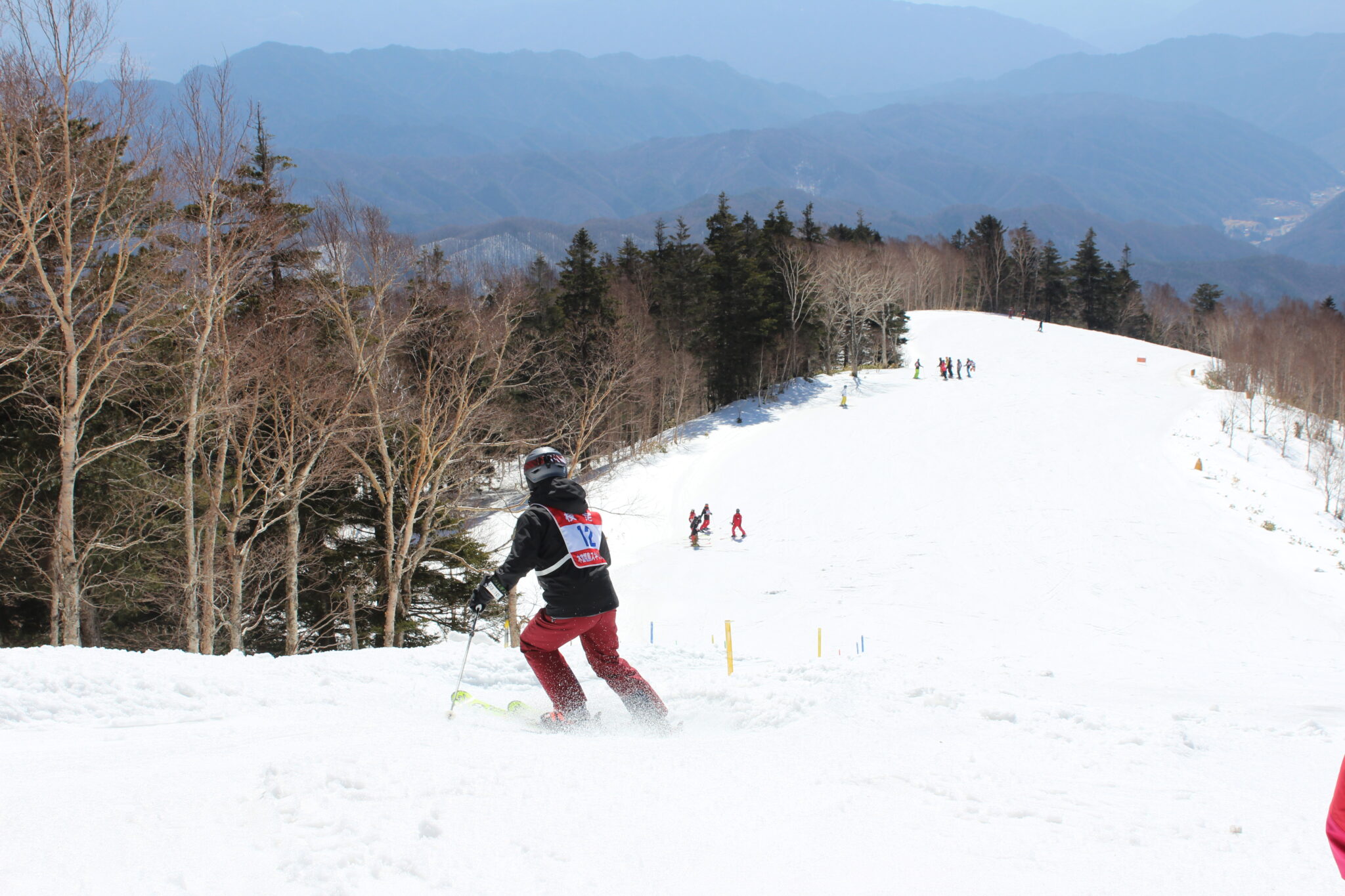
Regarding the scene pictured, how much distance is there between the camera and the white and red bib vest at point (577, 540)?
5.35 m

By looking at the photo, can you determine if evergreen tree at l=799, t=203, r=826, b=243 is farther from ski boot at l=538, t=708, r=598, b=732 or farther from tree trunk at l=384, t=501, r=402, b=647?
ski boot at l=538, t=708, r=598, b=732

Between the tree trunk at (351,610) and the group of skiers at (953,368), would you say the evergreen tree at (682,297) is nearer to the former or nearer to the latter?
the group of skiers at (953,368)

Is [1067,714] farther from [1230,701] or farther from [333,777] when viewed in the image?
[333,777]

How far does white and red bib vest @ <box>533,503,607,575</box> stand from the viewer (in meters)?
5.35

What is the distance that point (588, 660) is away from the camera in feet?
18.2

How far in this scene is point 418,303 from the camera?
1583 cm

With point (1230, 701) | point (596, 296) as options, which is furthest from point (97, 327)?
point (596, 296)

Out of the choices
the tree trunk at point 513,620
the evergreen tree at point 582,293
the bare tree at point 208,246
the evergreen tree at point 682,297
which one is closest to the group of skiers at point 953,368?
the evergreen tree at point 682,297

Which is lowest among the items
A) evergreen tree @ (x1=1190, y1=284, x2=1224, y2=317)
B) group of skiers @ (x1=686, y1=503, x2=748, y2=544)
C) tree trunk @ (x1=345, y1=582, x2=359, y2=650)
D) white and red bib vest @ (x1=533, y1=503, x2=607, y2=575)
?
tree trunk @ (x1=345, y1=582, x2=359, y2=650)

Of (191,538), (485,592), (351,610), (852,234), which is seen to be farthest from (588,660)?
(852,234)

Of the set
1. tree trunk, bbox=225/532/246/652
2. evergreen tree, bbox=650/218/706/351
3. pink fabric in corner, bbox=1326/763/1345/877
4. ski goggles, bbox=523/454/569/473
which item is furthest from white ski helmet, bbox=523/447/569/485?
evergreen tree, bbox=650/218/706/351

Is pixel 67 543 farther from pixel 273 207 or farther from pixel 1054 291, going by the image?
pixel 1054 291

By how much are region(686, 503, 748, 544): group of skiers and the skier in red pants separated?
21.0 metres

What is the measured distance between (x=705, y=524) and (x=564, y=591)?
72.1 ft
